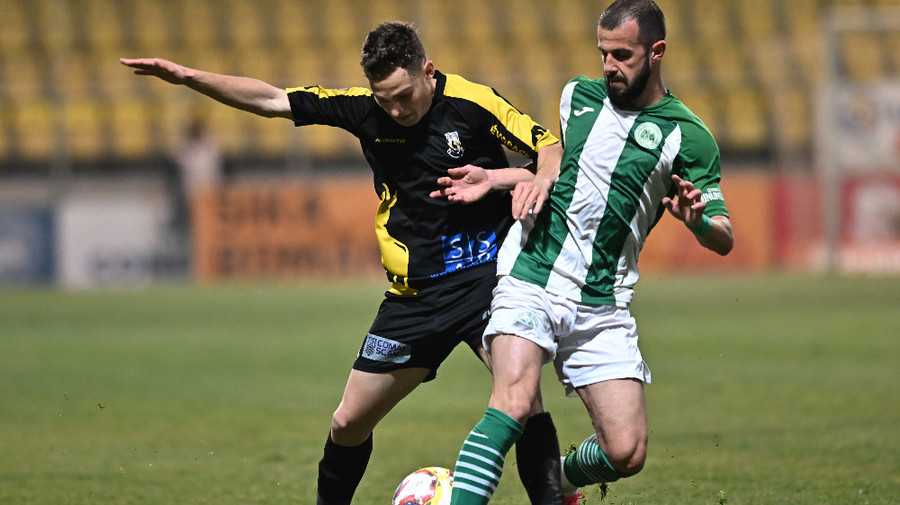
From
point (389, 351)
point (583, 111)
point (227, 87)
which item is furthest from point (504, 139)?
point (227, 87)

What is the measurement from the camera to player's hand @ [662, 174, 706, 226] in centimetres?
433

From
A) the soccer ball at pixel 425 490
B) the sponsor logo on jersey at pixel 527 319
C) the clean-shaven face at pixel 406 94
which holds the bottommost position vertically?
the soccer ball at pixel 425 490

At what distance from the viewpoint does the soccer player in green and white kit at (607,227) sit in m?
4.62

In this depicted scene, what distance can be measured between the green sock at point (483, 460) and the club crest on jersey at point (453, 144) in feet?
3.78

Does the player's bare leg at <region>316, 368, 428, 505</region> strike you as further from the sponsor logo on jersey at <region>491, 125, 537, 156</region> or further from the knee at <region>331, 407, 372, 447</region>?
the sponsor logo on jersey at <region>491, 125, 537, 156</region>

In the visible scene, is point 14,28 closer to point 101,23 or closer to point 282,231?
point 101,23

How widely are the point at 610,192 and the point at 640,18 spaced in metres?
0.66

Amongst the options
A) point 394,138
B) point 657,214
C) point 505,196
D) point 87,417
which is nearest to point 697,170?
point 657,214

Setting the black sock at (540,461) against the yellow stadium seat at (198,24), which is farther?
the yellow stadium seat at (198,24)

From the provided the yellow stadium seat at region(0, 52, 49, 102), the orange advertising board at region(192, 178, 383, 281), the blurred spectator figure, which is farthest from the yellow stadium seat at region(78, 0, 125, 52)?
the orange advertising board at region(192, 178, 383, 281)

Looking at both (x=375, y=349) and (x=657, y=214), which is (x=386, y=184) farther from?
(x=657, y=214)

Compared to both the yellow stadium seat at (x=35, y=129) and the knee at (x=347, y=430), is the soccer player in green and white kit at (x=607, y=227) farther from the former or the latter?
the yellow stadium seat at (x=35, y=129)

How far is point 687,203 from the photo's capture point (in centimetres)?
438

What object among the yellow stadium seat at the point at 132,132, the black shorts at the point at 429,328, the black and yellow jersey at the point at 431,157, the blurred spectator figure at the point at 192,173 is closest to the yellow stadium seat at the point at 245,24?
the yellow stadium seat at the point at 132,132
